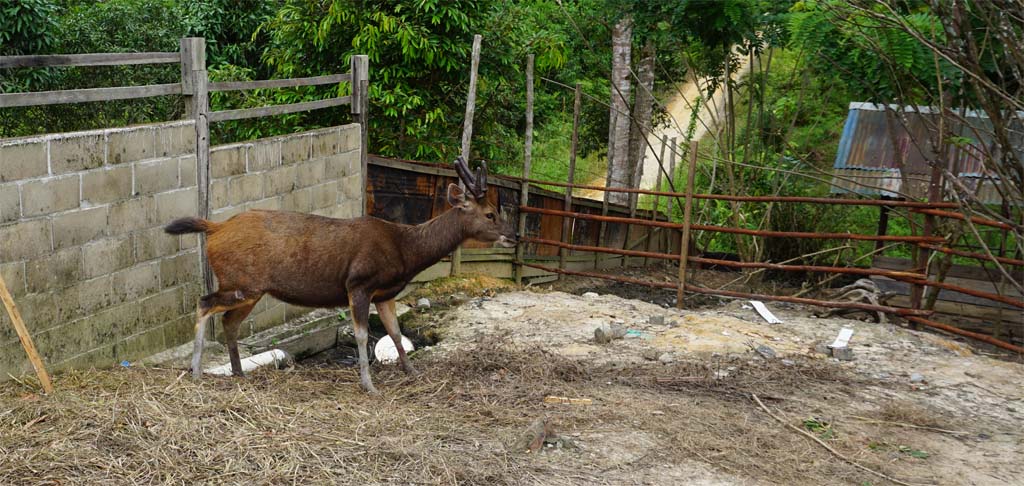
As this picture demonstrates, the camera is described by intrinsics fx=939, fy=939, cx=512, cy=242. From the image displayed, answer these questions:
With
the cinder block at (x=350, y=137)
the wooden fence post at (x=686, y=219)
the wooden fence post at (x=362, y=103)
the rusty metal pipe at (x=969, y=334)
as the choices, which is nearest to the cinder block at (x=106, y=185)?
the cinder block at (x=350, y=137)

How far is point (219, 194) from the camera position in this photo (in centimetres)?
763

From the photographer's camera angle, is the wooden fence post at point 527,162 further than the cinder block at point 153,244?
Yes

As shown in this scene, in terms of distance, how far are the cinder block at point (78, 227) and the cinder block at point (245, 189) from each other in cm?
135

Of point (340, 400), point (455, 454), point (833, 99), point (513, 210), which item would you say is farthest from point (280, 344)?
point (833, 99)

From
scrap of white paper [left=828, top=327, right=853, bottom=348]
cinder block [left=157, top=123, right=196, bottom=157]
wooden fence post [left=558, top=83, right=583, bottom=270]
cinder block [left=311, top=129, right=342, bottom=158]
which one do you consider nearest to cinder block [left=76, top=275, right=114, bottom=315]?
cinder block [left=157, top=123, right=196, bottom=157]

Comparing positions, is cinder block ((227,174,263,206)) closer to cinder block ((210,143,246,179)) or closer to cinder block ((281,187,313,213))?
cinder block ((210,143,246,179))

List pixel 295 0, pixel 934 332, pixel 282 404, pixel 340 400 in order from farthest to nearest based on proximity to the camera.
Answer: pixel 295 0
pixel 934 332
pixel 340 400
pixel 282 404

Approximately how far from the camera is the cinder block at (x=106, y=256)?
6.43m

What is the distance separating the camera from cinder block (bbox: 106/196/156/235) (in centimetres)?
665

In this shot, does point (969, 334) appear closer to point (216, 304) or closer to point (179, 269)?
point (216, 304)

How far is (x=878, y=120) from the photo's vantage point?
15.6 m

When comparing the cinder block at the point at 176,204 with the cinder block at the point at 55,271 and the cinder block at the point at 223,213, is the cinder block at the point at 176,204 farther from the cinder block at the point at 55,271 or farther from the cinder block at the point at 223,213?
the cinder block at the point at 55,271

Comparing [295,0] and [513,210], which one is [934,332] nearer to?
[513,210]

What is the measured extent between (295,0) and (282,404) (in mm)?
7222
